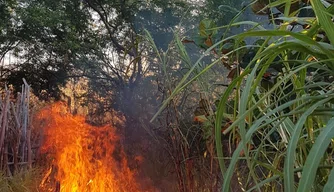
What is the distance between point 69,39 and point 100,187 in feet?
9.34

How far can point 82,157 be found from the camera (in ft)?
11.4

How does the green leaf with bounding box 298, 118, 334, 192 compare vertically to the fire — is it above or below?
above

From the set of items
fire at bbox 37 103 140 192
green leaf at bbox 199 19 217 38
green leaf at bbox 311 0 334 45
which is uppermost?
green leaf at bbox 199 19 217 38

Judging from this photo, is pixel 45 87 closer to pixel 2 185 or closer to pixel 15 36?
pixel 15 36

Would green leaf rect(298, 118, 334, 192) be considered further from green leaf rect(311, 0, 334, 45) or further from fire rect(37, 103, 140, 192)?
fire rect(37, 103, 140, 192)

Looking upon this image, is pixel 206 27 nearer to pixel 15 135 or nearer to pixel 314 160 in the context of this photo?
pixel 314 160

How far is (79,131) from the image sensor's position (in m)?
3.92

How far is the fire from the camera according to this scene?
3234 mm

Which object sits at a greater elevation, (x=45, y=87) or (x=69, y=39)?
(x=69, y=39)

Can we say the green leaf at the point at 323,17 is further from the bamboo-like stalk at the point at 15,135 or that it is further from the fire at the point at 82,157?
the bamboo-like stalk at the point at 15,135

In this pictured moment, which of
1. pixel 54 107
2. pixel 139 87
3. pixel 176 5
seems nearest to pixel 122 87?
pixel 139 87

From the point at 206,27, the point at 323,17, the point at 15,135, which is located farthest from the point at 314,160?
the point at 15,135

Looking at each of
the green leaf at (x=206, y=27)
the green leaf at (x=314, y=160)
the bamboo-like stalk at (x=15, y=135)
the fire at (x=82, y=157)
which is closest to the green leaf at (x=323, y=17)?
the green leaf at (x=314, y=160)

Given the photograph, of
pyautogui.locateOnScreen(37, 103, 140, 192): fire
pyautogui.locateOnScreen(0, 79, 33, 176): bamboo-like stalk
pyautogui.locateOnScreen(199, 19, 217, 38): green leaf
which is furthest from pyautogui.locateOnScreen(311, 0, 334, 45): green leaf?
pyautogui.locateOnScreen(0, 79, 33, 176): bamboo-like stalk
